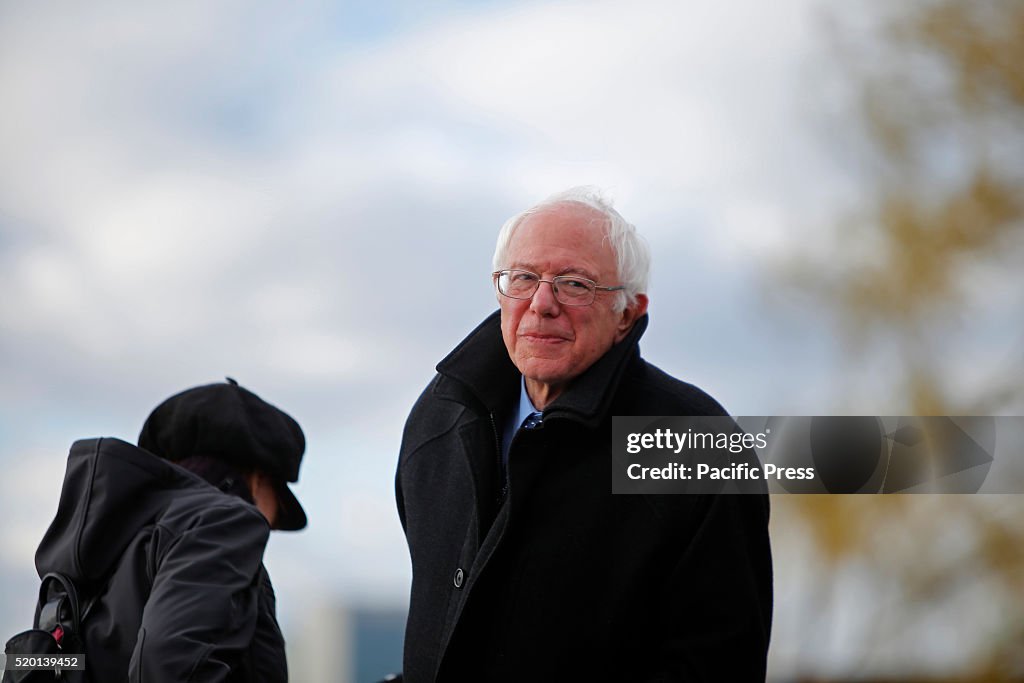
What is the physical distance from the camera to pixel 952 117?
580 centimetres

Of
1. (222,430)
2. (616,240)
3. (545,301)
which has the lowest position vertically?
(222,430)

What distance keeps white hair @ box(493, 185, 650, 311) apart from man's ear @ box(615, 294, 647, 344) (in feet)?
0.03

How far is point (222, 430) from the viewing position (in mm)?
2219

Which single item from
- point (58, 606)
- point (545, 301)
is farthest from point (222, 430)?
point (545, 301)

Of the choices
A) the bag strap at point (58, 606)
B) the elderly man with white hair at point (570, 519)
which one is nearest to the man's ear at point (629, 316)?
the elderly man with white hair at point (570, 519)

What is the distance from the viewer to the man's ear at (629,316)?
6.50 feet

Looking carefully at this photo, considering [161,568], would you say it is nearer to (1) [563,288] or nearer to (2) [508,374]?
(2) [508,374]

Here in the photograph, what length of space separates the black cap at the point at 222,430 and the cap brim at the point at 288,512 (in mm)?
54

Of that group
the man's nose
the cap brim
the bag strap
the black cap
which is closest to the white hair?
the man's nose

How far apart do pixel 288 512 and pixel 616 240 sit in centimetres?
96

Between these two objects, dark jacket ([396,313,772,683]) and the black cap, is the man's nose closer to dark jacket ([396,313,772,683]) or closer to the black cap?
dark jacket ([396,313,772,683])

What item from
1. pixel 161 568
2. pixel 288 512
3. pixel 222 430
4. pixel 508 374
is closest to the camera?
pixel 161 568

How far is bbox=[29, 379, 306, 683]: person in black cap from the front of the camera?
1870mm

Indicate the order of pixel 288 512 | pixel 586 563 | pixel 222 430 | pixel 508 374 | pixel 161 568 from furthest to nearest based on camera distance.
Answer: pixel 288 512 < pixel 222 430 < pixel 508 374 < pixel 161 568 < pixel 586 563
